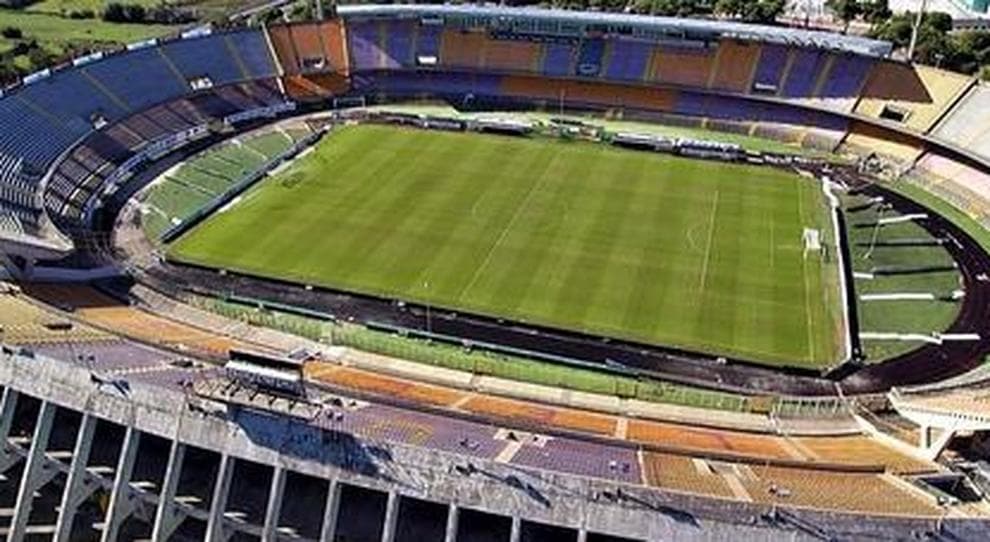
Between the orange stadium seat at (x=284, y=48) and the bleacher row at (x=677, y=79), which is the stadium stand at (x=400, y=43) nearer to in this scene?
the bleacher row at (x=677, y=79)

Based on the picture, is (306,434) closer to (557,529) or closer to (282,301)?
(557,529)

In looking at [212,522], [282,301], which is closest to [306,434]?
[212,522]

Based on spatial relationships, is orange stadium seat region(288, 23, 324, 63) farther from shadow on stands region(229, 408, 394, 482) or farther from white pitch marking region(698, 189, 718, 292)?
shadow on stands region(229, 408, 394, 482)

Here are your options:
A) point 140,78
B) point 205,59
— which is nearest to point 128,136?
point 140,78

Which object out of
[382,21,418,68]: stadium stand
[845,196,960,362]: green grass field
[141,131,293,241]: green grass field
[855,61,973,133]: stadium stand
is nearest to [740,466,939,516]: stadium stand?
[845,196,960,362]: green grass field

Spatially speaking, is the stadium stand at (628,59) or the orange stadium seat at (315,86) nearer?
the orange stadium seat at (315,86)

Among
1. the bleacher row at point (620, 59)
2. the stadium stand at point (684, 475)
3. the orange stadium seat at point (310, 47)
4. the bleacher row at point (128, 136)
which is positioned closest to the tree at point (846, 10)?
the bleacher row at point (620, 59)
